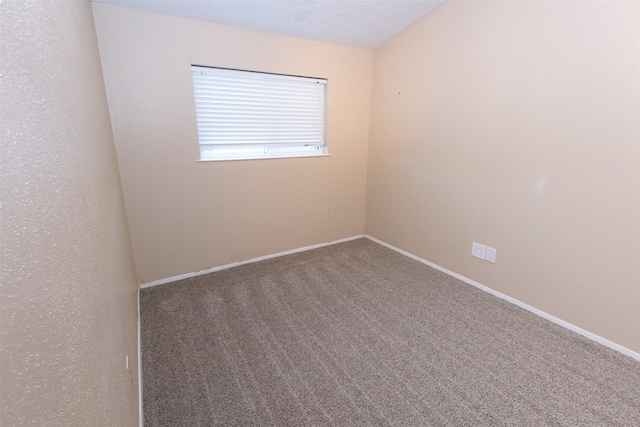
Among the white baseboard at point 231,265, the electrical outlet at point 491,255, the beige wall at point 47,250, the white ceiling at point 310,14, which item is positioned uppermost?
the white ceiling at point 310,14

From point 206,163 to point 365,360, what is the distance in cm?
202

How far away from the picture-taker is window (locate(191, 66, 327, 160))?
2605mm

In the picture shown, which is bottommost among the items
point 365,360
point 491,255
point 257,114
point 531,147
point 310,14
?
point 365,360

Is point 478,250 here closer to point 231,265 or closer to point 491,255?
point 491,255

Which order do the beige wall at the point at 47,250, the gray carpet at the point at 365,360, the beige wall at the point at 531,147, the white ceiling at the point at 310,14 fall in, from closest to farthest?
1. the beige wall at the point at 47,250
2. the gray carpet at the point at 365,360
3. the beige wall at the point at 531,147
4. the white ceiling at the point at 310,14

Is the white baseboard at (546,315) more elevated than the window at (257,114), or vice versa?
the window at (257,114)

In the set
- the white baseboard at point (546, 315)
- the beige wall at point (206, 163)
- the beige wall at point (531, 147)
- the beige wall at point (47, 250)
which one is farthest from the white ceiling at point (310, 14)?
the white baseboard at point (546, 315)

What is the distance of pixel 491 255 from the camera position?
2.48m

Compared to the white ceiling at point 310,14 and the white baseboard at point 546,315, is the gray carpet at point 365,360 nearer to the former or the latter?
the white baseboard at point 546,315

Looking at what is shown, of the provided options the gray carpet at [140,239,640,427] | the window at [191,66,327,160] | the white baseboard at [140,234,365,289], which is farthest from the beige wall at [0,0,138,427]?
the white baseboard at [140,234,365,289]

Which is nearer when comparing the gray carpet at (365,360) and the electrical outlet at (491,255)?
the gray carpet at (365,360)

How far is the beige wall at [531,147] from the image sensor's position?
5.77 feet

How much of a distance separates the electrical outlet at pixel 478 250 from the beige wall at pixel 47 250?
8.48 ft

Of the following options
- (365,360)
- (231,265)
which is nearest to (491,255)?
(365,360)
